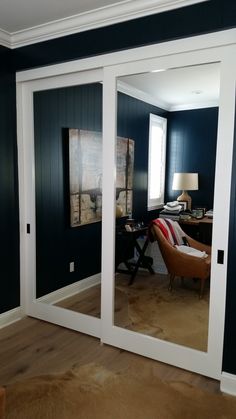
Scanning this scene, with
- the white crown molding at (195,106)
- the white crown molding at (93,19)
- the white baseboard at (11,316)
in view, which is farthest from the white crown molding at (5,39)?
the white baseboard at (11,316)

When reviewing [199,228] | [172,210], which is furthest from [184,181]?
[199,228]

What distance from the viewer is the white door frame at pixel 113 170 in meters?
2.08

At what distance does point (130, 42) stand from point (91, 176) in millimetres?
1192

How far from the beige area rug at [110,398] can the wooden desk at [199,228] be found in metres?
1.04

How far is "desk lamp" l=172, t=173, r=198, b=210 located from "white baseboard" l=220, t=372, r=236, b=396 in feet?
4.14

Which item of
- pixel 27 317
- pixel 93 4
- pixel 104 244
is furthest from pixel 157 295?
pixel 93 4

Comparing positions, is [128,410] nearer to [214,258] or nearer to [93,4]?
[214,258]

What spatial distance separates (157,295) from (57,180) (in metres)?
1.45

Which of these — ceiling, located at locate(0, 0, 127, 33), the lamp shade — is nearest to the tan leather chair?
the lamp shade

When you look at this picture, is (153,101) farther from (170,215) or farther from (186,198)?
(170,215)

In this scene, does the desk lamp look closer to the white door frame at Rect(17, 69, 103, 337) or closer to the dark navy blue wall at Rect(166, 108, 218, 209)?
the dark navy blue wall at Rect(166, 108, 218, 209)

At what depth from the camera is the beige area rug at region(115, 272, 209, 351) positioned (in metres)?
2.63

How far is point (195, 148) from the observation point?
9.02ft

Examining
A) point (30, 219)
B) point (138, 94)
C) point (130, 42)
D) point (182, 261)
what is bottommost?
point (182, 261)
